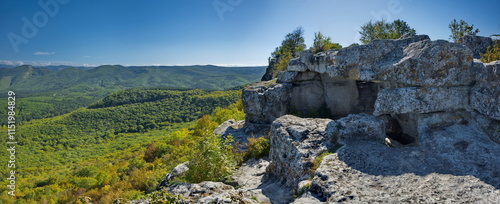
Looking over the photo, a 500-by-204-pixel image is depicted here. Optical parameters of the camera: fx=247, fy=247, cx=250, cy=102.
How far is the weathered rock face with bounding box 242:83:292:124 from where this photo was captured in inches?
793

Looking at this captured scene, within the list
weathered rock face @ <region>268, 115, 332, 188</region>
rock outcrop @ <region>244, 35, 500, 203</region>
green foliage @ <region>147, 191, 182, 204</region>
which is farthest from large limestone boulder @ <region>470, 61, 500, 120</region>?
green foliage @ <region>147, 191, 182, 204</region>

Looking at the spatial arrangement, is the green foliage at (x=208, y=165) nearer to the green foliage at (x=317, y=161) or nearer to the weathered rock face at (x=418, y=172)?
the green foliage at (x=317, y=161)

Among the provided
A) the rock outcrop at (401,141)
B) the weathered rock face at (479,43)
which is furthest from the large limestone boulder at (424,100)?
the weathered rock face at (479,43)

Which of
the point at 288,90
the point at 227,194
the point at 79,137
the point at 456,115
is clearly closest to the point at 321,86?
the point at 288,90

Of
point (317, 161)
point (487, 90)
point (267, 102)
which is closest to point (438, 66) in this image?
point (487, 90)

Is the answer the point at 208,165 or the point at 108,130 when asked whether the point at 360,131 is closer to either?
the point at 208,165

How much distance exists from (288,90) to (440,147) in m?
12.0

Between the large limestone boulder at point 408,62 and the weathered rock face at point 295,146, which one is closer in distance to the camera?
the weathered rock face at point 295,146

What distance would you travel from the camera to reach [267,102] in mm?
20453

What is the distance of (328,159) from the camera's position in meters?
9.44

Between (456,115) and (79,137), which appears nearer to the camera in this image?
(456,115)

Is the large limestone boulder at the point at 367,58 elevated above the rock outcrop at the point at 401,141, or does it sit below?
above

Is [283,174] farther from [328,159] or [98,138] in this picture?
[98,138]

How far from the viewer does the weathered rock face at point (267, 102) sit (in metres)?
20.1
